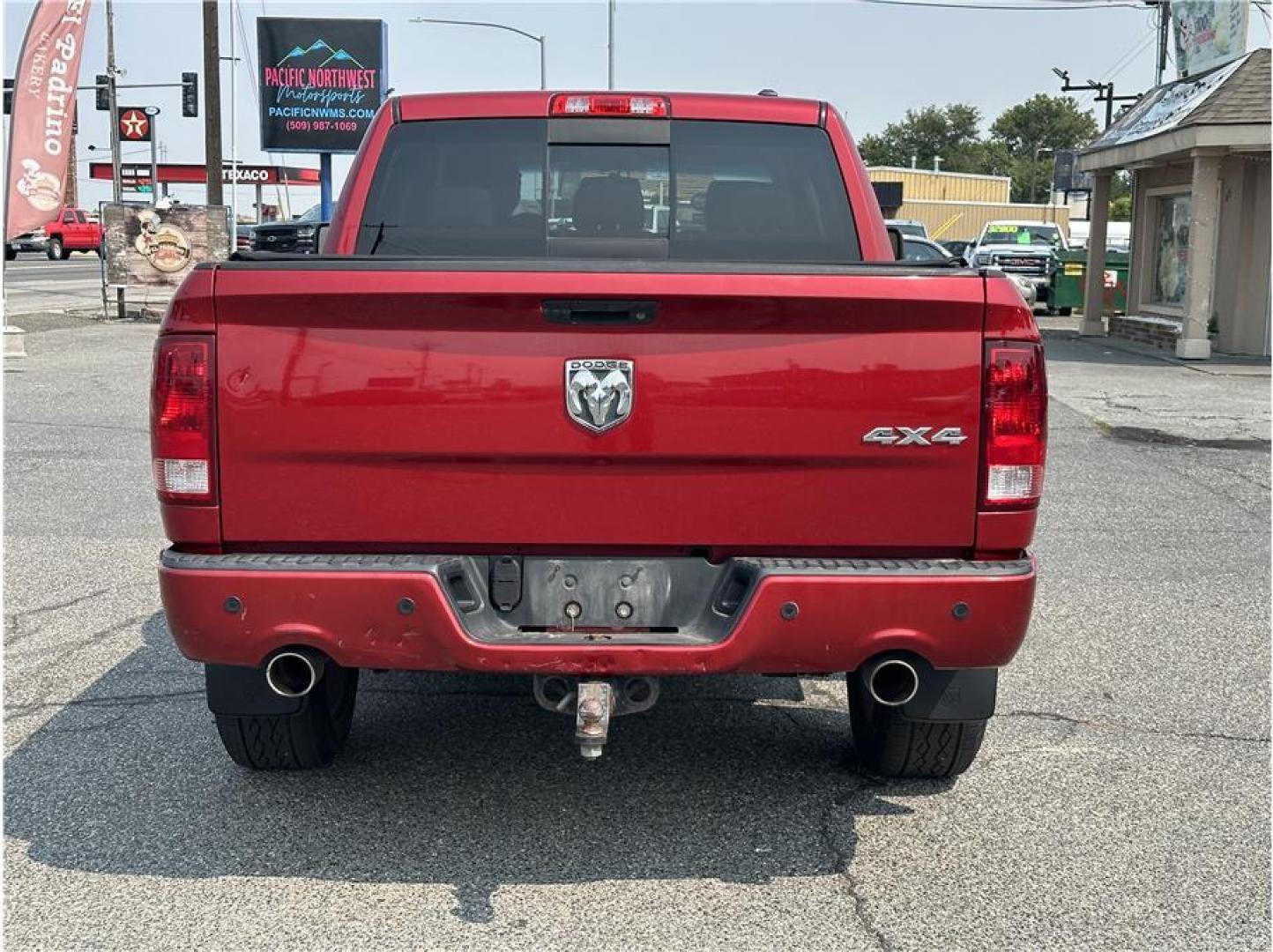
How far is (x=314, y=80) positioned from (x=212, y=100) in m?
2.79

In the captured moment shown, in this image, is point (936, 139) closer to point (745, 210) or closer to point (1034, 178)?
point (1034, 178)

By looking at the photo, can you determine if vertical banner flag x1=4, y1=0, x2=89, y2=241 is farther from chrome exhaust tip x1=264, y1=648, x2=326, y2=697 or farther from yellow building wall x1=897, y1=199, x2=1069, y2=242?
yellow building wall x1=897, y1=199, x2=1069, y2=242

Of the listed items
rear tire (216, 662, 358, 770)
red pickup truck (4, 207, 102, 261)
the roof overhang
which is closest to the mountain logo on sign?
the roof overhang

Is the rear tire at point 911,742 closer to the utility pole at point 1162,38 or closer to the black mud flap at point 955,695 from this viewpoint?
the black mud flap at point 955,695

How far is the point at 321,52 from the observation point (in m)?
27.3

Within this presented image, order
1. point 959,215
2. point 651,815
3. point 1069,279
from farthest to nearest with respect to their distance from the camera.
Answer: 1. point 959,215
2. point 1069,279
3. point 651,815

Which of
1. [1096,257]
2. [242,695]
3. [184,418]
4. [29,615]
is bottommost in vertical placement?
[29,615]

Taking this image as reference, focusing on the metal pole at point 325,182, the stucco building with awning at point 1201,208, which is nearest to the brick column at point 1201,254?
the stucco building with awning at point 1201,208

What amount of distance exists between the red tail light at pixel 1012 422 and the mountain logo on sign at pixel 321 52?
25449 mm

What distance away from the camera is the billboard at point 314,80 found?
2706cm

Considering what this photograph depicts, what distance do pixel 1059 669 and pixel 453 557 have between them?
3.19 metres

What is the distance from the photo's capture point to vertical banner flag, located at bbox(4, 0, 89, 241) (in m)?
17.0

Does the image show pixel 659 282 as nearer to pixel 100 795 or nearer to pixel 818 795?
pixel 818 795

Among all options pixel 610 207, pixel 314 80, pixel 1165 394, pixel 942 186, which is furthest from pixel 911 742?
pixel 942 186
